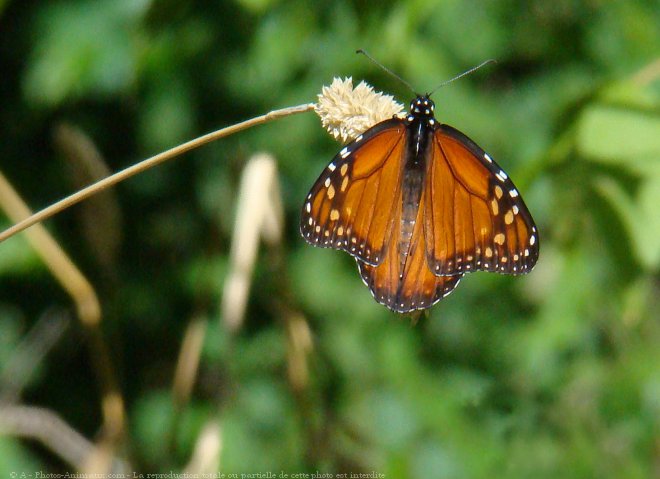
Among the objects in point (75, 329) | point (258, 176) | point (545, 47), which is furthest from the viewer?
point (75, 329)

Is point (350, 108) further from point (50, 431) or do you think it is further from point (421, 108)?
point (50, 431)

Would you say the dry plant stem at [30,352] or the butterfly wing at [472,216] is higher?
the dry plant stem at [30,352]

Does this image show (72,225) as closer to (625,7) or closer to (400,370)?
(400,370)

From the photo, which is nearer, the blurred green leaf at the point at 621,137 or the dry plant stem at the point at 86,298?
the blurred green leaf at the point at 621,137

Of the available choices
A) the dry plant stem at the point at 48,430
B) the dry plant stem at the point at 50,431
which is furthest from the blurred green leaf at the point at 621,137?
the dry plant stem at the point at 48,430

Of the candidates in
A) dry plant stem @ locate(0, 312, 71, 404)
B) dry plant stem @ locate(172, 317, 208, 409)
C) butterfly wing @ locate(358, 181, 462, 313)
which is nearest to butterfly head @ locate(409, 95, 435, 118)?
butterfly wing @ locate(358, 181, 462, 313)

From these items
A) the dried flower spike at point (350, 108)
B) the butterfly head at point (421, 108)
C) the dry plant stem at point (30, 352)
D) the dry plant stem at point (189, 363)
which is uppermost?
the dry plant stem at point (30, 352)

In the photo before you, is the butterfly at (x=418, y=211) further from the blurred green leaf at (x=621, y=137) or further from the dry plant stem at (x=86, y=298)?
the dry plant stem at (x=86, y=298)

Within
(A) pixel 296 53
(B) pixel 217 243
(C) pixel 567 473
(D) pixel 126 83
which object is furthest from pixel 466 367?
(D) pixel 126 83
